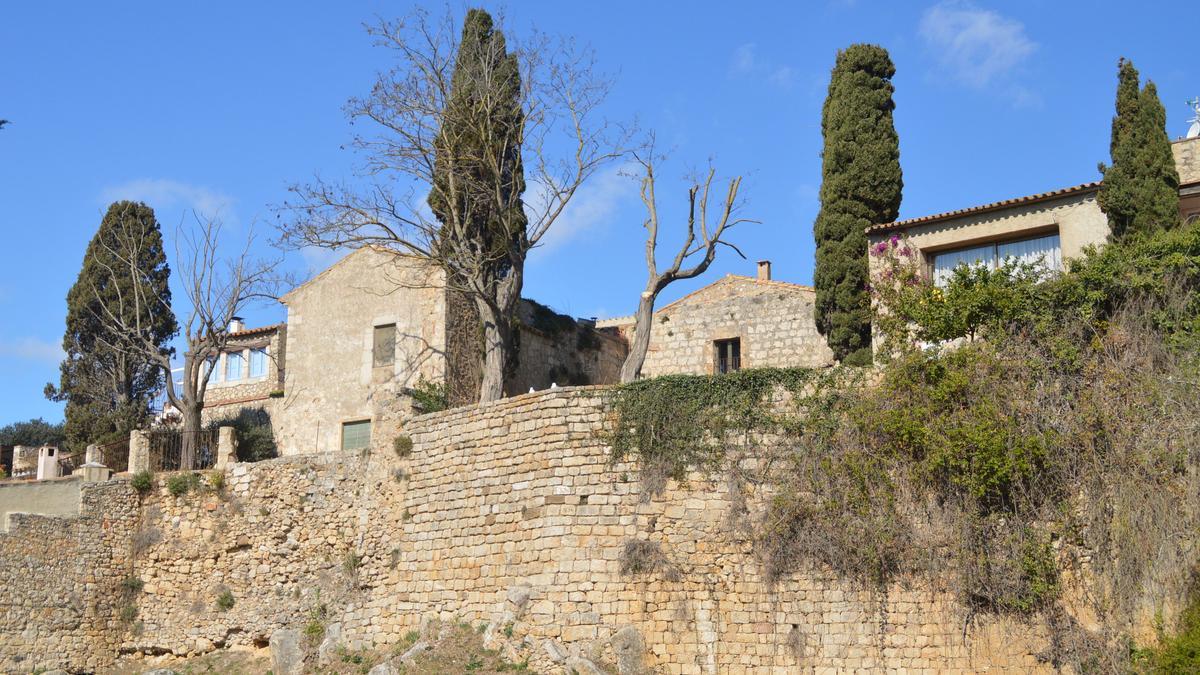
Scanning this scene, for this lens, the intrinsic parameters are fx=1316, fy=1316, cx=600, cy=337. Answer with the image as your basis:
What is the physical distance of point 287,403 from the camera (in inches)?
1272

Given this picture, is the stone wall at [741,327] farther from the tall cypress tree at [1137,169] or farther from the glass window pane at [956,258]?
the tall cypress tree at [1137,169]

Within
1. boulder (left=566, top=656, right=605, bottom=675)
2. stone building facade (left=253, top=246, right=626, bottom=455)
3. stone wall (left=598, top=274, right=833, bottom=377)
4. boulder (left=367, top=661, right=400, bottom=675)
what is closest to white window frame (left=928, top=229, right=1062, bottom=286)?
stone wall (left=598, top=274, right=833, bottom=377)

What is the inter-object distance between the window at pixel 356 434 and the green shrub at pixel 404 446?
5.56 m

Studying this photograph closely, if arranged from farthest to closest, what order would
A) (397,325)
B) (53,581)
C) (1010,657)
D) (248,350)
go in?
(248,350)
(397,325)
(53,581)
(1010,657)

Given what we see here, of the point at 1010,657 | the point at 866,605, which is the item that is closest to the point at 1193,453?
the point at 1010,657

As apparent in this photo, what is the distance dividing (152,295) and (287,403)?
5685 mm

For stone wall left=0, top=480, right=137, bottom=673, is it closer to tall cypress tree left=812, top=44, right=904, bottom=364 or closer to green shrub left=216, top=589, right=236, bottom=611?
green shrub left=216, top=589, right=236, bottom=611

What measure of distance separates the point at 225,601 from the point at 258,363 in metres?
10.6

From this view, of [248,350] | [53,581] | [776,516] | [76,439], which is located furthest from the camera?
[248,350]

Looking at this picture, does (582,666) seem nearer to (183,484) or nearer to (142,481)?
(183,484)

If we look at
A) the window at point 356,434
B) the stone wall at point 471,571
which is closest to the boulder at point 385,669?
the stone wall at point 471,571

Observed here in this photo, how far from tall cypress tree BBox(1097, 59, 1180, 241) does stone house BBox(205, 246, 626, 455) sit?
531 inches

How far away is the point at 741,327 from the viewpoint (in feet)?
104

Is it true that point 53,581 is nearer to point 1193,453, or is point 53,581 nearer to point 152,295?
point 152,295
